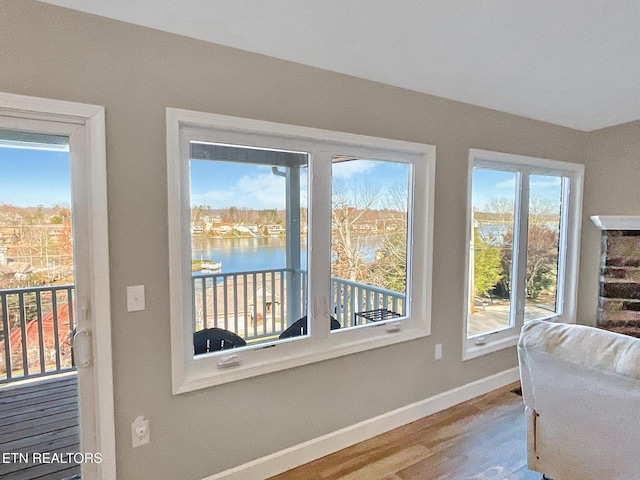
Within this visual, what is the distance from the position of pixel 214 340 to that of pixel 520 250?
2.90 m

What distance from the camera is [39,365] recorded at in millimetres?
2229

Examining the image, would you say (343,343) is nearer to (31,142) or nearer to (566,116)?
(31,142)

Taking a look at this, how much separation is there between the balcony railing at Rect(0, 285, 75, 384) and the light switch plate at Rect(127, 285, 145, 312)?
1.06ft

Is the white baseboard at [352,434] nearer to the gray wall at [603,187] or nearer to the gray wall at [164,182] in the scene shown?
the gray wall at [164,182]

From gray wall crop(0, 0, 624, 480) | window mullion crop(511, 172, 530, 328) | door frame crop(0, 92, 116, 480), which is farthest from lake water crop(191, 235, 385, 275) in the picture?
window mullion crop(511, 172, 530, 328)

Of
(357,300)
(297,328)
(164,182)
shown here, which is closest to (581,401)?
(357,300)

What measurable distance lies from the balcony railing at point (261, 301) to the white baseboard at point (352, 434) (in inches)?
27.9

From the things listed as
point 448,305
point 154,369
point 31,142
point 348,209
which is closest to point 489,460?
point 448,305

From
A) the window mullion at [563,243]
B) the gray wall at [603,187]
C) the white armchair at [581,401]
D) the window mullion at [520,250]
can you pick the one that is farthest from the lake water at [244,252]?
the gray wall at [603,187]

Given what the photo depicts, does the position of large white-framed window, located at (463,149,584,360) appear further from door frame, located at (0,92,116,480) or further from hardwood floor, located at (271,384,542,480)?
door frame, located at (0,92,116,480)

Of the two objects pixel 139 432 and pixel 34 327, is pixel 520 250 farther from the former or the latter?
pixel 34 327

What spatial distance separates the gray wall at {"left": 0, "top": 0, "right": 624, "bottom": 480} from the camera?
1.57 m

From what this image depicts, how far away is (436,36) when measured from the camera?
1.93m

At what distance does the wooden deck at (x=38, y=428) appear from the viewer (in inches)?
81.7
